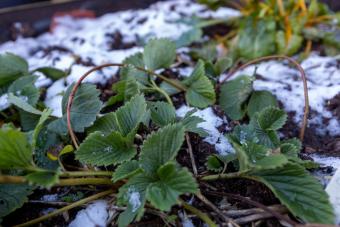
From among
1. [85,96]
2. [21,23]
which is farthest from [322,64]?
[21,23]

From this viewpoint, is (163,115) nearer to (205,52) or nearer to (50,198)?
(50,198)

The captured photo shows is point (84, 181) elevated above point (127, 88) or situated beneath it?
situated beneath

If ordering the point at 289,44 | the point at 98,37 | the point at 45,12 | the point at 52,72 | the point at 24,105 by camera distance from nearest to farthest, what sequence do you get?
1. the point at 24,105
2. the point at 52,72
3. the point at 289,44
4. the point at 98,37
5. the point at 45,12

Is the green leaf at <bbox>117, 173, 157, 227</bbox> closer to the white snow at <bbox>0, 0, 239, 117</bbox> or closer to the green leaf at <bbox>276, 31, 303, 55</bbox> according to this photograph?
the white snow at <bbox>0, 0, 239, 117</bbox>

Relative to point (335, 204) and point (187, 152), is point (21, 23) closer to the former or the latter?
point (187, 152)

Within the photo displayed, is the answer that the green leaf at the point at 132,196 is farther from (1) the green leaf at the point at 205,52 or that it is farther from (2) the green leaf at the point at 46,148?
(1) the green leaf at the point at 205,52

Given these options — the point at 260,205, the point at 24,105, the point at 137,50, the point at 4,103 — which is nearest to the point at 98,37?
the point at 137,50

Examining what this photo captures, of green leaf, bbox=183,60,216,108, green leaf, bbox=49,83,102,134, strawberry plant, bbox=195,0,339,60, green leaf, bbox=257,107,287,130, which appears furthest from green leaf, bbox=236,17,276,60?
green leaf, bbox=49,83,102,134

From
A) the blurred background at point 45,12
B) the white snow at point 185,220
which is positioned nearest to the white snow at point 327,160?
the white snow at point 185,220
